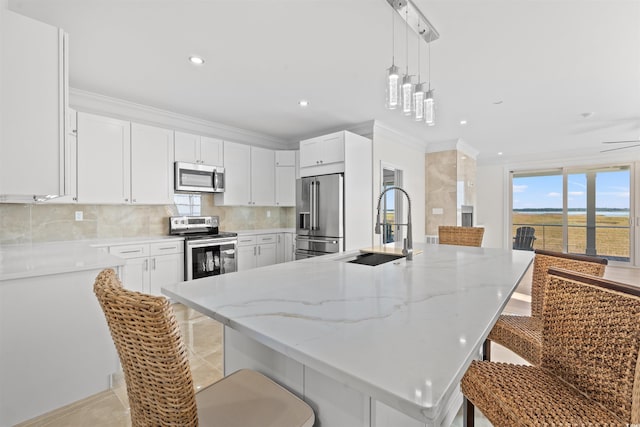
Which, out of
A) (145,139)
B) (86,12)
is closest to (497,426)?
(86,12)

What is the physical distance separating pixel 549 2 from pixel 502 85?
4.40ft

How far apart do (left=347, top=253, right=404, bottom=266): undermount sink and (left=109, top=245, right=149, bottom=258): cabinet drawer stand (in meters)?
2.66

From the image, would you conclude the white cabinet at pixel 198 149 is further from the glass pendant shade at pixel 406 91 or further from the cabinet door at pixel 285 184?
the glass pendant shade at pixel 406 91

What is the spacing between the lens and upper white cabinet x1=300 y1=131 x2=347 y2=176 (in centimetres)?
413

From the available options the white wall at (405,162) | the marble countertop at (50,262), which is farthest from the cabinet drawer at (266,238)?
the marble countertop at (50,262)

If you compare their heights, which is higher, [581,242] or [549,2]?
[549,2]

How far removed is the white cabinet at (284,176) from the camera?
512 centimetres

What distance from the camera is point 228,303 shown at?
3.25 ft

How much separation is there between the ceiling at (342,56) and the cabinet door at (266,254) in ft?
6.52

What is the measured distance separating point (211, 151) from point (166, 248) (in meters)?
1.50

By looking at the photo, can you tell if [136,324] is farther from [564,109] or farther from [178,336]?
[564,109]

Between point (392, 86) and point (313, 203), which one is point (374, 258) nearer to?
point (392, 86)

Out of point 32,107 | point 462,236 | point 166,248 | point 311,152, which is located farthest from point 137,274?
Answer: point 462,236

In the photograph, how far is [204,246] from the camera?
12.8 feet
